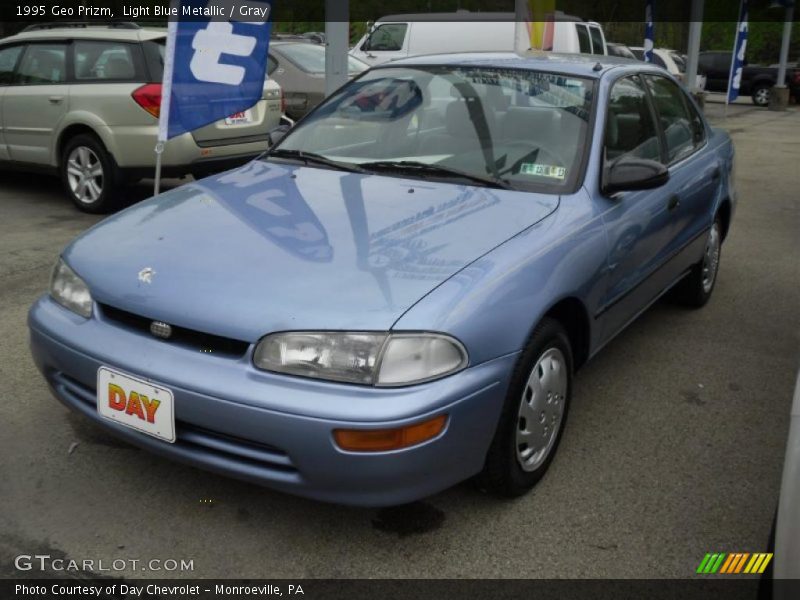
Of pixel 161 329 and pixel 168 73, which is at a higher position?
pixel 168 73

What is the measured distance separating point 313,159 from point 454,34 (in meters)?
10.7

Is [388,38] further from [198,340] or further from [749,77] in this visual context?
[749,77]

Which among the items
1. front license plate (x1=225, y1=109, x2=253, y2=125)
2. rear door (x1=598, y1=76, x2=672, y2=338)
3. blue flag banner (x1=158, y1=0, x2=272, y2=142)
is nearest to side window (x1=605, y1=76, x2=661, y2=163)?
rear door (x1=598, y1=76, x2=672, y2=338)

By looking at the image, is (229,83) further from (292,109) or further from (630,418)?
(292,109)

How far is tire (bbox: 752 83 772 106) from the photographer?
2438cm

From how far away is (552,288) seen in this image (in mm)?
2725

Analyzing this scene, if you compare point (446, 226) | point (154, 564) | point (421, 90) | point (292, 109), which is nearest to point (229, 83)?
point (421, 90)

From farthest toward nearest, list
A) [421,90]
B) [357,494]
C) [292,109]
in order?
[292,109]
[421,90]
[357,494]

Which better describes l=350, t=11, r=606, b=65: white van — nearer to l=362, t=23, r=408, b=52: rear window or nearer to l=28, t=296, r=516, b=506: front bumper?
l=362, t=23, r=408, b=52: rear window

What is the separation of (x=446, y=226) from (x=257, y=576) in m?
1.29

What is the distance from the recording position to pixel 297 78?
1035cm

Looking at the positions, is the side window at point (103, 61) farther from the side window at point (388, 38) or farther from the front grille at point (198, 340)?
the side window at point (388, 38)

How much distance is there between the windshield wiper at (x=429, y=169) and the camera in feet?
10.5

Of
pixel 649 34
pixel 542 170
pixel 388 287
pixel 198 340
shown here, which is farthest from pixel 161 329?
pixel 649 34
